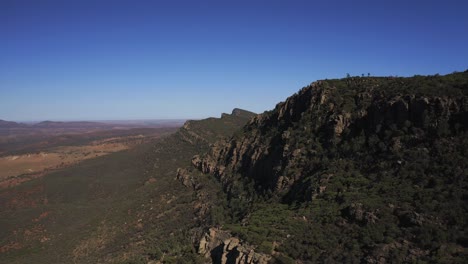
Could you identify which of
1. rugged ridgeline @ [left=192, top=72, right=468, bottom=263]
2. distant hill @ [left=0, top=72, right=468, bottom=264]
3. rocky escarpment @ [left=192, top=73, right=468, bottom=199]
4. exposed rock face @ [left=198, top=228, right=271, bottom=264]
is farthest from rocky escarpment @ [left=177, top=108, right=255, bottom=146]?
exposed rock face @ [left=198, top=228, right=271, bottom=264]

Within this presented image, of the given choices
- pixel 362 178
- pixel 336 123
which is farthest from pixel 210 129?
pixel 362 178

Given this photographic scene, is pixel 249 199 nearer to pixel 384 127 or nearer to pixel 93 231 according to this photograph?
pixel 384 127

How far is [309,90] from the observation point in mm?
59156

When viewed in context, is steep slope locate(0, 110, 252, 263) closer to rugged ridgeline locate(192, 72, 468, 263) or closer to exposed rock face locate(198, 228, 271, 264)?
exposed rock face locate(198, 228, 271, 264)

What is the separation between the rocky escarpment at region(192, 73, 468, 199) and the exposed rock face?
1328cm

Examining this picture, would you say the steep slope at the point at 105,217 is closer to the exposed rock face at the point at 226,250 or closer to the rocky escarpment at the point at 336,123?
the exposed rock face at the point at 226,250

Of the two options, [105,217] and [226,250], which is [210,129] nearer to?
[105,217]

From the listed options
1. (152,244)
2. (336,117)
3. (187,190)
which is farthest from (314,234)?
(187,190)

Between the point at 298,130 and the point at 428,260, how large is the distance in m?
30.6

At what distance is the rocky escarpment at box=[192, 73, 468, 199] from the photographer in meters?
39.0

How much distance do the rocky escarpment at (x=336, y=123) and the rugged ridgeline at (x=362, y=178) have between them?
15 cm

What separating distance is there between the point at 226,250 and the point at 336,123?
25.3 meters

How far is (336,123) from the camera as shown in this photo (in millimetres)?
49031

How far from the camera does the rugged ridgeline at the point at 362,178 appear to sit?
29.0m
